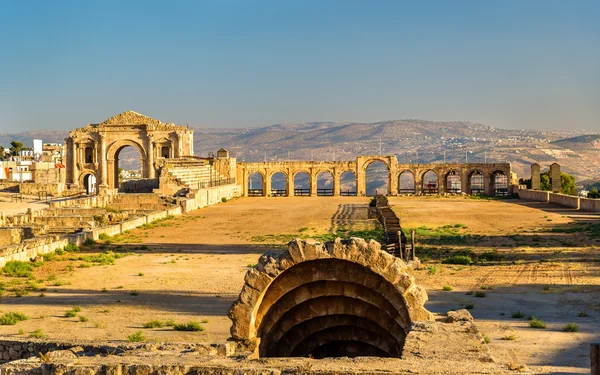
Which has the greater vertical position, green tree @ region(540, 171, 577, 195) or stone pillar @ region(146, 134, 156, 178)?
stone pillar @ region(146, 134, 156, 178)

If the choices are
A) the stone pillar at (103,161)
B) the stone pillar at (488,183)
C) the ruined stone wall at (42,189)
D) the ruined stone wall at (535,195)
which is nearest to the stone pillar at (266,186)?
the stone pillar at (103,161)

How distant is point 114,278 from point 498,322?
9609mm

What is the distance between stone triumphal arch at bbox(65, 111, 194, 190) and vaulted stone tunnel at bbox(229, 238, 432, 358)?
52.8 meters

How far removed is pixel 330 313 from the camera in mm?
10375

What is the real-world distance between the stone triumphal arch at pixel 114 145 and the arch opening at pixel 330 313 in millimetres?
52683

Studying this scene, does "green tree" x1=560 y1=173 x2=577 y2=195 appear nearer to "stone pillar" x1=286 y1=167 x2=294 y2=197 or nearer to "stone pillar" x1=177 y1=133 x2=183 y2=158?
"stone pillar" x1=286 y1=167 x2=294 y2=197

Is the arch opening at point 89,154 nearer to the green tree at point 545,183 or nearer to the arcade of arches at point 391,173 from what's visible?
the arcade of arches at point 391,173

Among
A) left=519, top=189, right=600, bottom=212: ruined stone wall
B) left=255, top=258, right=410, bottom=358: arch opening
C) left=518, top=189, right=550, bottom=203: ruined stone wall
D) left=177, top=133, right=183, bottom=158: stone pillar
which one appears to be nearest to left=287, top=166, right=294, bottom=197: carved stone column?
left=177, top=133, right=183, bottom=158: stone pillar

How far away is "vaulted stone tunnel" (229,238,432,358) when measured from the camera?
930cm

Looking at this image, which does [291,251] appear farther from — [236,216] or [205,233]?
[236,216]

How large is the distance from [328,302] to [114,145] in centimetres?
5462

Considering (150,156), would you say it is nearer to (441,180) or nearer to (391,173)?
(391,173)

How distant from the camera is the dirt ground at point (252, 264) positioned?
519 inches

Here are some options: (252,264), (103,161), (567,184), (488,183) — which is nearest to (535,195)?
(488,183)
